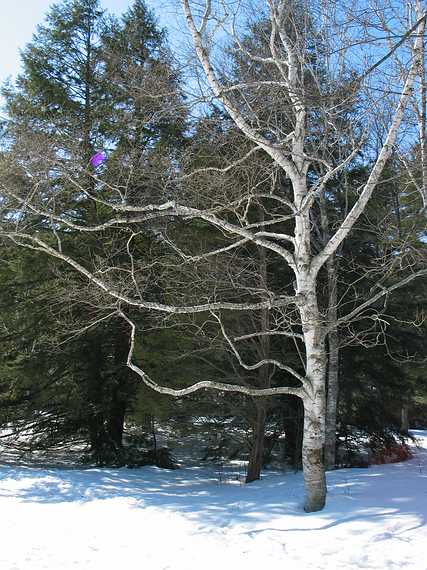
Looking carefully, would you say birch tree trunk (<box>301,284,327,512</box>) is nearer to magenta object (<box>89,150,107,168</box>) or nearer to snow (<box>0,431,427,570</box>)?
snow (<box>0,431,427,570</box>)

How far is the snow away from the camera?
4.62 meters

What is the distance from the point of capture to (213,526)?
18.8ft

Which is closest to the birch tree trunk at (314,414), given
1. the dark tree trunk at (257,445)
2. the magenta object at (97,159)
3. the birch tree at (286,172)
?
the birch tree at (286,172)

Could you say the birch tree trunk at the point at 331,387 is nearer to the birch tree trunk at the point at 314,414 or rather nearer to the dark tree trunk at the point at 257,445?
the dark tree trunk at the point at 257,445

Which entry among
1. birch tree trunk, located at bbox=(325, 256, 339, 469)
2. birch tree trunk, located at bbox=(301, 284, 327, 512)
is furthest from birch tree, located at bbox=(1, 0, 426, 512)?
birch tree trunk, located at bbox=(325, 256, 339, 469)

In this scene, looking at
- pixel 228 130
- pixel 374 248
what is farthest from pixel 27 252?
pixel 374 248

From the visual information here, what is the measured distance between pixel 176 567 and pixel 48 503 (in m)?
3.19

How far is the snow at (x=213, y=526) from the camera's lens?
4.62m

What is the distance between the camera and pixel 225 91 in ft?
21.2

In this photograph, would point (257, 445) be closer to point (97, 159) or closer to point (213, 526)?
point (213, 526)

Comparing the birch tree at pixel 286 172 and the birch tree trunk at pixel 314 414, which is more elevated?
the birch tree at pixel 286 172

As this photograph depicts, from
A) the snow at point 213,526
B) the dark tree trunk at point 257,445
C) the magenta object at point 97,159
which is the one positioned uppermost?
the magenta object at point 97,159

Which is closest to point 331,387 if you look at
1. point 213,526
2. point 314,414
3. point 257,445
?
point 257,445

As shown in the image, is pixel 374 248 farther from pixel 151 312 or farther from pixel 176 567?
pixel 176 567
